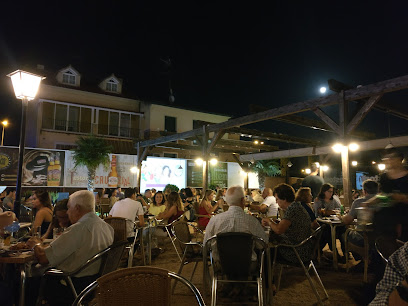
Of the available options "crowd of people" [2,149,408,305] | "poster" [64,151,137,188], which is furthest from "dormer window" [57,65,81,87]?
"crowd of people" [2,149,408,305]

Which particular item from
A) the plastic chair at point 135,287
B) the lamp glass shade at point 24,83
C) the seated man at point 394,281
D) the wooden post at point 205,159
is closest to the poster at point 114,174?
the wooden post at point 205,159

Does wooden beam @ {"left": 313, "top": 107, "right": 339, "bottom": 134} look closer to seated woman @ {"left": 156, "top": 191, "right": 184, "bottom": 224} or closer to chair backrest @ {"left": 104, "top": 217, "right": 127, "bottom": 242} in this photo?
seated woman @ {"left": 156, "top": 191, "right": 184, "bottom": 224}

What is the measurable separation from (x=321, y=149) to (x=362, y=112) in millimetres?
7885

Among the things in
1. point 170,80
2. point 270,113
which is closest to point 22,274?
point 270,113

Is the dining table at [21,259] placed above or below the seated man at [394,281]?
below

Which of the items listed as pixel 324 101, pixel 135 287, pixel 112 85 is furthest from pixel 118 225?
pixel 112 85

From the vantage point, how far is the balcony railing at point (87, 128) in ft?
63.9

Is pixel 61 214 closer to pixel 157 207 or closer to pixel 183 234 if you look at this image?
pixel 183 234

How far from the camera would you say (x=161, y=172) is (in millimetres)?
16703

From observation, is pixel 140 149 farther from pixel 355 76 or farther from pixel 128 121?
pixel 355 76

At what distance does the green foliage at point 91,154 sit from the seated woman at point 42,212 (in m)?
11.8

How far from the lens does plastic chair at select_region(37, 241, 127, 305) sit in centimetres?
253

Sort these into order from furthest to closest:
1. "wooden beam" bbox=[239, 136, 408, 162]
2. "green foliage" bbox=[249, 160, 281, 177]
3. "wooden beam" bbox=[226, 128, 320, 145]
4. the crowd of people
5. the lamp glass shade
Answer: "green foliage" bbox=[249, 160, 281, 177] → "wooden beam" bbox=[226, 128, 320, 145] → "wooden beam" bbox=[239, 136, 408, 162] → the lamp glass shade → the crowd of people

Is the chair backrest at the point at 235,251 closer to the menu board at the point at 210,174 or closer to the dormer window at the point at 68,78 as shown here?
the menu board at the point at 210,174
